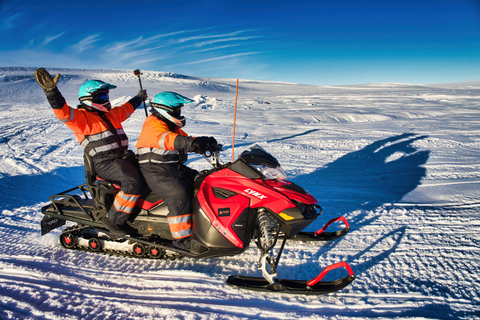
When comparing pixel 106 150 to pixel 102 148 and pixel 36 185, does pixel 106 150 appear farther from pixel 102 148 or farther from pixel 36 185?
pixel 36 185

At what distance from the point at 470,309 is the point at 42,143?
9978 millimetres

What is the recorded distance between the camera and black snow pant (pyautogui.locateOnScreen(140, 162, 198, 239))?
9.41 ft

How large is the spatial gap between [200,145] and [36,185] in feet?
14.8

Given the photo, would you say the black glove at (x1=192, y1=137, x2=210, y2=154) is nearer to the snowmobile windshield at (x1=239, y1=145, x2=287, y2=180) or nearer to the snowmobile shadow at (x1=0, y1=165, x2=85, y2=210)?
the snowmobile windshield at (x1=239, y1=145, x2=287, y2=180)

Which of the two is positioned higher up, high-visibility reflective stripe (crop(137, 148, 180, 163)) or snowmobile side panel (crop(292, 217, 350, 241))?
high-visibility reflective stripe (crop(137, 148, 180, 163))

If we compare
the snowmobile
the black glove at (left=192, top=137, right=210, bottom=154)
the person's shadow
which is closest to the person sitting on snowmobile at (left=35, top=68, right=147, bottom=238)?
the snowmobile

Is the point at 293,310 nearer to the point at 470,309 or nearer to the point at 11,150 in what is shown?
the point at 470,309

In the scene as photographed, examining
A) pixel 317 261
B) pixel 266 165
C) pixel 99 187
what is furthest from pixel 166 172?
pixel 317 261

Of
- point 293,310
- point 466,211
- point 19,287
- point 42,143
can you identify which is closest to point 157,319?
point 293,310

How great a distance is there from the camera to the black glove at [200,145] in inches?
106

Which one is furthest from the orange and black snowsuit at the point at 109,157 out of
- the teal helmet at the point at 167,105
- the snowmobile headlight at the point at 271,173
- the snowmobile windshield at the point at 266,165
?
the snowmobile headlight at the point at 271,173

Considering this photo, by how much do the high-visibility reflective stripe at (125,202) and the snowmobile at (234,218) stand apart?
170 mm

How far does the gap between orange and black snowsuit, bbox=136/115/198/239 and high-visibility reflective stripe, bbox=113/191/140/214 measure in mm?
239

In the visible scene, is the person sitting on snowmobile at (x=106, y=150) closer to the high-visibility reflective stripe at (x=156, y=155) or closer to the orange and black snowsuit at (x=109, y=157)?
the orange and black snowsuit at (x=109, y=157)
